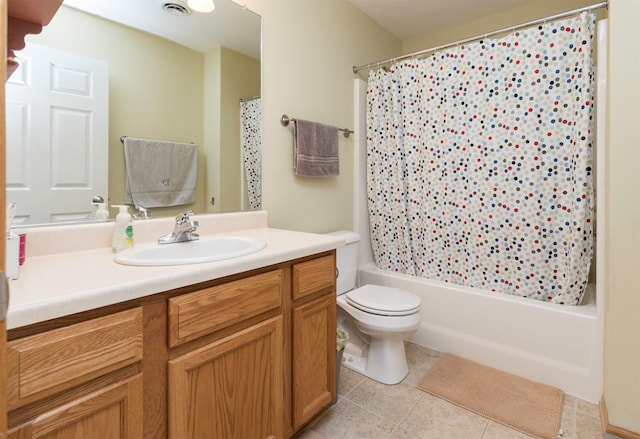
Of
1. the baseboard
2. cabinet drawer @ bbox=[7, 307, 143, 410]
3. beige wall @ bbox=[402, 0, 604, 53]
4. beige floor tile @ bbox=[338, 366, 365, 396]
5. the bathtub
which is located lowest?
beige floor tile @ bbox=[338, 366, 365, 396]

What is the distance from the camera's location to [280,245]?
54.2 inches

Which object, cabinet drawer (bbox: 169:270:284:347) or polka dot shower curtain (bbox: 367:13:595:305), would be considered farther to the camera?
polka dot shower curtain (bbox: 367:13:595:305)

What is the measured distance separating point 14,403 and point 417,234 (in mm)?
2226

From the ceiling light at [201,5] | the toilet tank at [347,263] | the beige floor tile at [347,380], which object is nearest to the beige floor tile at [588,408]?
the beige floor tile at [347,380]

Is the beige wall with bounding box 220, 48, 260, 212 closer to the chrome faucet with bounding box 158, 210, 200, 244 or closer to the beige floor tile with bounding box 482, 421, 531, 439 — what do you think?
the chrome faucet with bounding box 158, 210, 200, 244

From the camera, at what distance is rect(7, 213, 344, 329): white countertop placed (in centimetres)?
74

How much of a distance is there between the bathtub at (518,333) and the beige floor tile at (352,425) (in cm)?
83

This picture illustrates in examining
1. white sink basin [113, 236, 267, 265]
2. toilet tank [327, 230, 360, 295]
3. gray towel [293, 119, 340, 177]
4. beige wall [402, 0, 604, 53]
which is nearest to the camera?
white sink basin [113, 236, 267, 265]

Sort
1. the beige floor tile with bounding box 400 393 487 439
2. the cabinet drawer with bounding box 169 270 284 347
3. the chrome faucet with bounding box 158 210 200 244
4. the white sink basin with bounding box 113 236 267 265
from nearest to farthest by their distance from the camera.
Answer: the cabinet drawer with bounding box 169 270 284 347 < the white sink basin with bounding box 113 236 267 265 < the chrome faucet with bounding box 158 210 200 244 < the beige floor tile with bounding box 400 393 487 439

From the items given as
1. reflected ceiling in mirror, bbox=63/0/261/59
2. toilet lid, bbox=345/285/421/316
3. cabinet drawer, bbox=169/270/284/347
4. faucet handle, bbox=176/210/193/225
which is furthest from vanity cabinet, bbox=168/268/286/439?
reflected ceiling in mirror, bbox=63/0/261/59

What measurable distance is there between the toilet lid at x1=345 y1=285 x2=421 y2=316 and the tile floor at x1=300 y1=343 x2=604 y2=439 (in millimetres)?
430

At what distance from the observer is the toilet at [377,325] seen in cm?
180

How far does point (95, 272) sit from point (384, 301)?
55.0 inches

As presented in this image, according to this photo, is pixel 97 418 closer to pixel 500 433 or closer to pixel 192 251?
pixel 192 251
